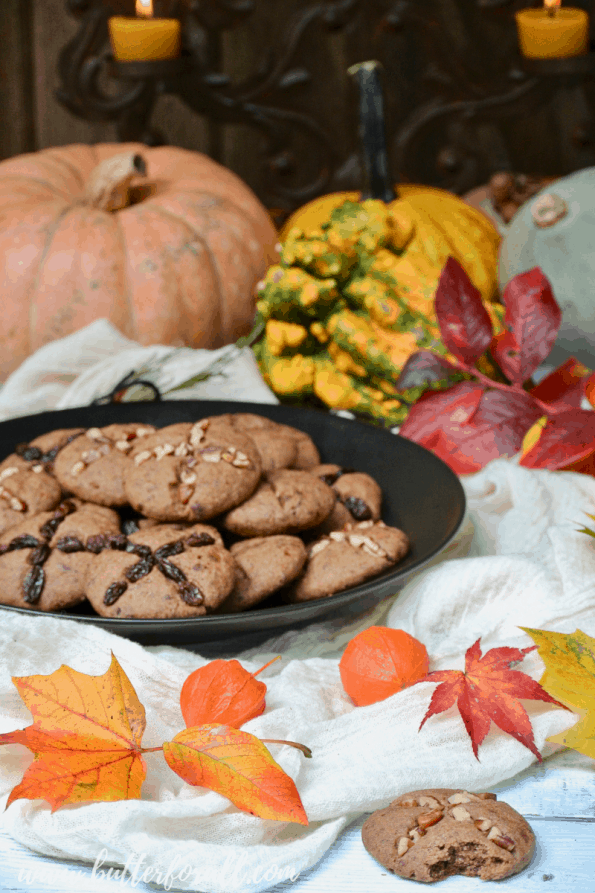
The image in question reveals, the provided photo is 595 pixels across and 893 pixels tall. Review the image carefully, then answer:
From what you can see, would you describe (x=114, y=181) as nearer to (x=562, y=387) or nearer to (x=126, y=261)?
(x=126, y=261)

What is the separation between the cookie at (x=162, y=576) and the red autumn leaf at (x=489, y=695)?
0.65ft

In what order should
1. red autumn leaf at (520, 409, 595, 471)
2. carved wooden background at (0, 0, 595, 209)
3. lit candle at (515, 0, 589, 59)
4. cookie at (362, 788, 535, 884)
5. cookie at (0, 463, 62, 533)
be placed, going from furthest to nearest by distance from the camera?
carved wooden background at (0, 0, 595, 209)
lit candle at (515, 0, 589, 59)
red autumn leaf at (520, 409, 595, 471)
cookie at (0, 463, 62, 533)
cookie at (362, 788, 535, 884)

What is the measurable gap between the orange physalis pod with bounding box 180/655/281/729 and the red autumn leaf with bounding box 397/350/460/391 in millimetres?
567

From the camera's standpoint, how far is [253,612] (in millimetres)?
702

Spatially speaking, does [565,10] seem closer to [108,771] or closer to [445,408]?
[445,408]

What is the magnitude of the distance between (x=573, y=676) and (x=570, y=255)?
988mm

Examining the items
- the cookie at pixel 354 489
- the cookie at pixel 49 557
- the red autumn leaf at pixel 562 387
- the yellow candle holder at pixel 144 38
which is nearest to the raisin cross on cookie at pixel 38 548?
the cookie at pixel 49 557

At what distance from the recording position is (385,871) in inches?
22.3

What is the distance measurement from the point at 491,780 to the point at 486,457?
53 centimetres

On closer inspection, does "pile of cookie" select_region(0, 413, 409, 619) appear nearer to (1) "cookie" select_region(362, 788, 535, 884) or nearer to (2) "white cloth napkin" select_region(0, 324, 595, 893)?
(2) "white cloth napkin" select_region(0, 324, 595, 893)

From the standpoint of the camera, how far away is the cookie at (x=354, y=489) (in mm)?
915


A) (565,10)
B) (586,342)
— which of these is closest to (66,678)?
(586,342)

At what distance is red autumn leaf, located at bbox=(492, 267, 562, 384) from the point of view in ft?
3.57

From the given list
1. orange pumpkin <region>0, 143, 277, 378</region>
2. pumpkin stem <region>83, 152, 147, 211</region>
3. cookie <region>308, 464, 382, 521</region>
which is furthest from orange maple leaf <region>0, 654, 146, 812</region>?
pumpkin stem <region>83, 152, 147, 211</region>
